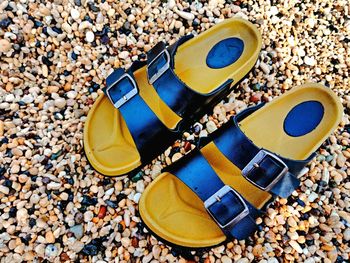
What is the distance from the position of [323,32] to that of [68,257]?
4.43ft

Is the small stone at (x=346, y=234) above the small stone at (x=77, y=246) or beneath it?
beneath

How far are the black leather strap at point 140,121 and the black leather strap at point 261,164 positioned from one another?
217mm

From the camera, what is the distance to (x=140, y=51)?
1.87 m

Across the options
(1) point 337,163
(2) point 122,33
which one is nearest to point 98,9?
(2) point 122,33

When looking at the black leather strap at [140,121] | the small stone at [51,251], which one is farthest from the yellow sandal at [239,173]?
the small stone at [51,251]

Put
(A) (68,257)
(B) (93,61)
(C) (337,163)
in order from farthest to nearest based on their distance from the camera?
(B) (93,61), (C) (337,163), (A) (68,257)

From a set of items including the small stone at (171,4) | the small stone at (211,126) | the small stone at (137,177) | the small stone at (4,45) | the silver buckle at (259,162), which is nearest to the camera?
the silver buckle at (259,162)

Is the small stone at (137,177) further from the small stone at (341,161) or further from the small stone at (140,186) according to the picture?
the small stone at (341,161)

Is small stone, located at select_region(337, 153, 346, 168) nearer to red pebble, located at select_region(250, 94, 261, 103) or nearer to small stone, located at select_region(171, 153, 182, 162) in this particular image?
red pebble, located at select_region(250, 94, 261, 103)

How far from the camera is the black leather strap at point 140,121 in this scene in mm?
1526

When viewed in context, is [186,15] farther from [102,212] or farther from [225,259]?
[225,259]

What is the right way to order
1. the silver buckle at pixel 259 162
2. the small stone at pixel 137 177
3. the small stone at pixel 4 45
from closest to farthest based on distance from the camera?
1. the silver buckle at pixel 259 162
2. the small stone at pixel 137 177
3. the small stone at pixel 4 45

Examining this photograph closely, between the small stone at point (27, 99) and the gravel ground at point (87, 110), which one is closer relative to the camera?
the gravel ground at point (87, 110)

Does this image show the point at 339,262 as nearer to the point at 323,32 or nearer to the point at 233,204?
the point at 233,204
